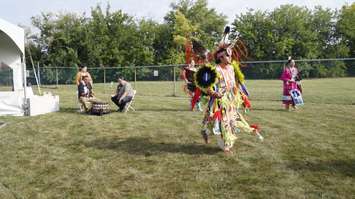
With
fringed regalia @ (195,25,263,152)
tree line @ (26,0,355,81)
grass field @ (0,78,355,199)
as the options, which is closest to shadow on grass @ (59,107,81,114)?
grass field @ (0,78,355,199)

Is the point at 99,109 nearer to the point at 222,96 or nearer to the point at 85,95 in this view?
the point at 85,95

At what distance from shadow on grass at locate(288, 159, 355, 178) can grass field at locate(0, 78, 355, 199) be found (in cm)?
1

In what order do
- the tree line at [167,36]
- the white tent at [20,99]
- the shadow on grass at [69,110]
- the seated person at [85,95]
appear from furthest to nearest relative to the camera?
the tree line at [167,36], the shadow on grass at [69,110], the seated person at [85,95], the white tent at [20,99]

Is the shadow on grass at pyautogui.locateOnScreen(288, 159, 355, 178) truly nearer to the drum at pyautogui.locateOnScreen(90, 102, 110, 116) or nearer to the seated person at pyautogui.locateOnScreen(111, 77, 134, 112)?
Result: the drum at pyautogui.locateOnScreen(90, 102, 110, 116)

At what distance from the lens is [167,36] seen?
4856 cm

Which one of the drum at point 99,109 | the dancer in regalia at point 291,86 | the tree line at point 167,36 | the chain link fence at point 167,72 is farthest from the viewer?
the tree line at point 167,36

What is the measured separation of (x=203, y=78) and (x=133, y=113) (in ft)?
19.4

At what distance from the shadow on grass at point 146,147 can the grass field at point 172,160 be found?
0.02 m

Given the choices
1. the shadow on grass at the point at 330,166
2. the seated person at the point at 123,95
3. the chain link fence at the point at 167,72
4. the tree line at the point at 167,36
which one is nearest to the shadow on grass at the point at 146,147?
the shadow on grass at the point at 330,166

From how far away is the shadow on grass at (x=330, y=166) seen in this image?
18.6 feet

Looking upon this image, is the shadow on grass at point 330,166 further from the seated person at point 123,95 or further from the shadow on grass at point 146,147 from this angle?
the seated person at point 123,95

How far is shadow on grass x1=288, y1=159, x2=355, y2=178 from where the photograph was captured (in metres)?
5.66

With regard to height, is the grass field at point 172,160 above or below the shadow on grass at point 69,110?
below

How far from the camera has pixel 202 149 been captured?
7184 millimetres
